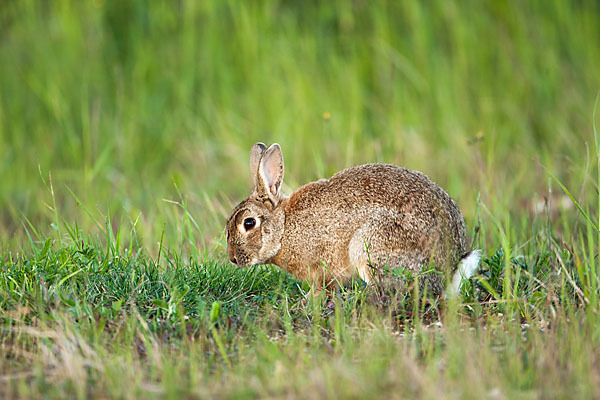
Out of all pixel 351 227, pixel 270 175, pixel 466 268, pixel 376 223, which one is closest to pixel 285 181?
pixel 270 175

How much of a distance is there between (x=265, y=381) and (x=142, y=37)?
7.83m

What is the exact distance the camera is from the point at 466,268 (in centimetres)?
478

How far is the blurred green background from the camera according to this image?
27.9 feet

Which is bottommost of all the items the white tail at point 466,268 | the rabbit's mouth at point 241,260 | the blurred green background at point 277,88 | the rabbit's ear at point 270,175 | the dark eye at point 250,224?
the white tail at point 466,268

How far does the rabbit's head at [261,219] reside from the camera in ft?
17.6

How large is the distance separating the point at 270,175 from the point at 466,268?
1.58 m

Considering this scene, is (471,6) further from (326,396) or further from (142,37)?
(326,396)

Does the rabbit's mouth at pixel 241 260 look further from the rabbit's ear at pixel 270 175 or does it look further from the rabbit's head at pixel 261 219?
the rabbit's ear at pixel 270 175

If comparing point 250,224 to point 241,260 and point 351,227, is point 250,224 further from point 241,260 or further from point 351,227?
point 351,227

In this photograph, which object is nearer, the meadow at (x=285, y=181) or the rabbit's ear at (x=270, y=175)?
the meadow at (x=285, y=181)

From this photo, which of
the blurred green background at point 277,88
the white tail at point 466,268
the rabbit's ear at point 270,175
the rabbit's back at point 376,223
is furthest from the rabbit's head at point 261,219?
the blurred green background at point 277,88

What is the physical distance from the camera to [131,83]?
32.8 ft

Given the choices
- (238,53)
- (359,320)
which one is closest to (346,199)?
(359,320)

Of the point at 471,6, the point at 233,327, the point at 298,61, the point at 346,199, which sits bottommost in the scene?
the point at 233,327
